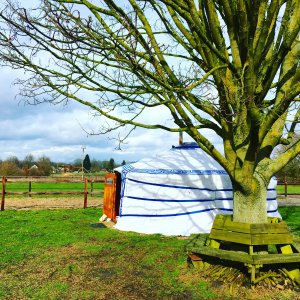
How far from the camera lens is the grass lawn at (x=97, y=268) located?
176 inches

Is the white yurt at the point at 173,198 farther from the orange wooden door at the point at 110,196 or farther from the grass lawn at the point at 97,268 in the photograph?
the orange wooden door at the point at 110,196

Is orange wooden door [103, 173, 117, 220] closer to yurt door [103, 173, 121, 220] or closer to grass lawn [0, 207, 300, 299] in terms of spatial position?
yurt door [103, 173, 121, 220]

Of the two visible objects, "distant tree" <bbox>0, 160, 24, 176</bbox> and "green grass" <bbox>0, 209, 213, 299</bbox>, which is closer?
"green grass" <bbox>0, 209, 213, 299</bbox>

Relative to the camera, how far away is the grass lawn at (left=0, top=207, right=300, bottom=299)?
4.47 meters

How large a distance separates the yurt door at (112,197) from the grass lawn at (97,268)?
1828 millimetres

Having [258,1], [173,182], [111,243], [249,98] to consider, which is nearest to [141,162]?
[173,182]

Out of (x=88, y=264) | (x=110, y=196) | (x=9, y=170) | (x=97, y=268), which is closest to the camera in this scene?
(x=97, y=268)

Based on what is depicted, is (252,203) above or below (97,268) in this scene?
above

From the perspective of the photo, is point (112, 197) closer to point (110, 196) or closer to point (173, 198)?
point (110, 196)

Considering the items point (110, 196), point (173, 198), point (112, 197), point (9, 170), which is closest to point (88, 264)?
point (173, 198)

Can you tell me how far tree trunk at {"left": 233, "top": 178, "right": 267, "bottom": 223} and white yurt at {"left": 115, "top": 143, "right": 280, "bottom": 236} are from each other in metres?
4.16

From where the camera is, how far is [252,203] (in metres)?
4.90

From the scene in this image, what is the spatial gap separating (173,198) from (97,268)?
4058mm

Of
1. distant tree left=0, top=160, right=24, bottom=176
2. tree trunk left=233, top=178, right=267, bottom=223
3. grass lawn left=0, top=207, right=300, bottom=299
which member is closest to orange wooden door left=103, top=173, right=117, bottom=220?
grass lawn left=0, top=207, right=300, bottom=299
